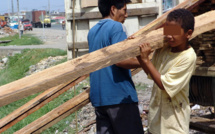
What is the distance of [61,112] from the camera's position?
3.38 metres

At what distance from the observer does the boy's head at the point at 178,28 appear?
2.47 m

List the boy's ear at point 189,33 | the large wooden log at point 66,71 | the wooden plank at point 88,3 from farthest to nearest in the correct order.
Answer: the wooden plank at point 88,3
the boy's ear at point 189,33
the large wooden log at point 66,71

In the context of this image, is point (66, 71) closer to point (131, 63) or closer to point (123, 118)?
point (131, 63)

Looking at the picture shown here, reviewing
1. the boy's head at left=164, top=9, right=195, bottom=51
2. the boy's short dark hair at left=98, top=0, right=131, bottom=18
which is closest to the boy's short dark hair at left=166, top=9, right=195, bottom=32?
the boy's head at left=164, top=9, right=195, bottom=51

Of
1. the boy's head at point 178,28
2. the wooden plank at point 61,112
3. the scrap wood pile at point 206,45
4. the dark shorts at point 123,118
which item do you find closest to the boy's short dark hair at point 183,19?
the boy's head at point 178,28

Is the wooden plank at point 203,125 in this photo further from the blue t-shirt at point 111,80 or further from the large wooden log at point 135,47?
the large wooden log at point 135,47

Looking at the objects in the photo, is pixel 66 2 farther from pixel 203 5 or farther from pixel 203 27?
pixel 203 27

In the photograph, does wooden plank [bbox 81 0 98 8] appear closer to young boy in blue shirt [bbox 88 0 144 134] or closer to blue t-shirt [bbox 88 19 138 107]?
young boy in blue shirt [bbox 88 0 144 134]

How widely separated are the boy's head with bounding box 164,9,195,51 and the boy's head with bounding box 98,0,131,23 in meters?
0.62

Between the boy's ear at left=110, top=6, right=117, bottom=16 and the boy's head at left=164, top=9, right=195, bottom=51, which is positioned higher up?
the boy's ear at left=110, top=6, right=117, bottom=16

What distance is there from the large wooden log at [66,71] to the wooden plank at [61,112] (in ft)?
3.40

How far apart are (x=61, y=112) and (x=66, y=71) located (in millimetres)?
1327

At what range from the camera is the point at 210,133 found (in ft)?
11.2

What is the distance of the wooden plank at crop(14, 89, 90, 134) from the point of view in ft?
10.9
